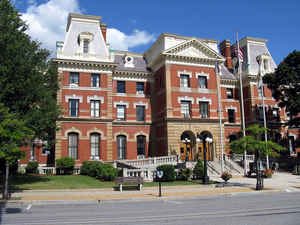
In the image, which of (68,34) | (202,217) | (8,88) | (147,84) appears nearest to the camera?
(202,217)

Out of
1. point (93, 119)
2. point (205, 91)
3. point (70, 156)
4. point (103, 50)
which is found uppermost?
point (103, 50)

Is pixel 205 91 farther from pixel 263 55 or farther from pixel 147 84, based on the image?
pixel 263 55

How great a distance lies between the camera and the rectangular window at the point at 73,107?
34.3 meters

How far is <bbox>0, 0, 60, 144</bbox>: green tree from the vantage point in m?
19.7

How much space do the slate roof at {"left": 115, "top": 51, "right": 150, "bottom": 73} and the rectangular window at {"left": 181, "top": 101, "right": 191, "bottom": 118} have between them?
24.9 ft

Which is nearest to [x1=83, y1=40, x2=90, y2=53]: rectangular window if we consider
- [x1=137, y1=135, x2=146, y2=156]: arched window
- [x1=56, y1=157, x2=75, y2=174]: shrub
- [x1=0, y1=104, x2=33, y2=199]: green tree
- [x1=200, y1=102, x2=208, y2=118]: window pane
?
[x1=137, y1=135, x2=146, y2=156]: arched window

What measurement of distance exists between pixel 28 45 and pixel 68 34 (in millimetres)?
14714

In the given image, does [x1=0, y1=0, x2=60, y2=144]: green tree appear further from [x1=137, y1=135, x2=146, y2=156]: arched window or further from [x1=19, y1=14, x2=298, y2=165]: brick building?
[x1=137, y1=135, x2=146, y2=156]: arched window

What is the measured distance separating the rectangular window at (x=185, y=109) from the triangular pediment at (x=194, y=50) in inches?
244

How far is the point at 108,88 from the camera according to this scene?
35.8 m

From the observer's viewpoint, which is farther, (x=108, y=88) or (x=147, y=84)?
(x=147, y=84)

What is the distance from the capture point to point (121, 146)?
37.2 m

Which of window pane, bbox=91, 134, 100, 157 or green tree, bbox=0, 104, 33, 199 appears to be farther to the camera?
window pane, bbox=91, 134, 100, 157

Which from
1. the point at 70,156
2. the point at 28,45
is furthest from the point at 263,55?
the point at 28,45
